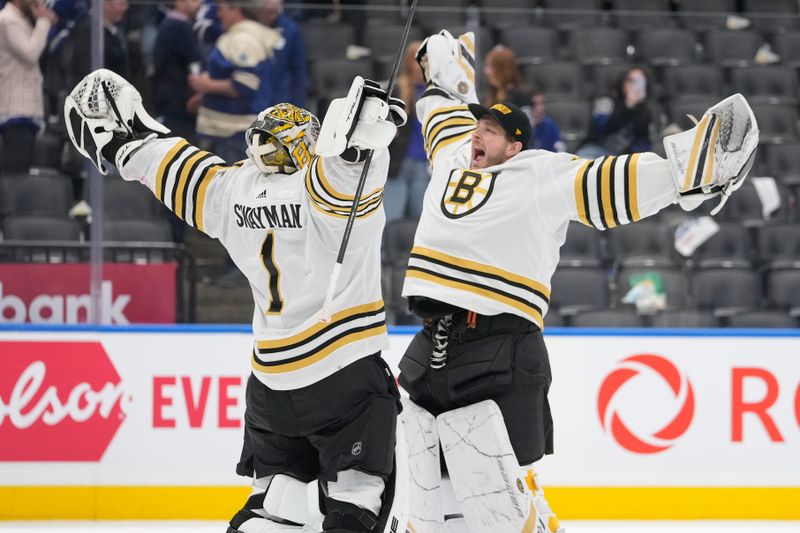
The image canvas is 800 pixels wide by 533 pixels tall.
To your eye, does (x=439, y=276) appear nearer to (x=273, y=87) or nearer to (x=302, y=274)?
(x=302, y=274)

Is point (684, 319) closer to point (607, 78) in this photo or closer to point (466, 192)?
point (607, 78)

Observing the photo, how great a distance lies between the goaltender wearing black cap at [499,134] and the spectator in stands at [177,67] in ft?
6.30

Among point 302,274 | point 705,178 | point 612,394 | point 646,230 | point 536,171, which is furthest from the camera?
point 646,230

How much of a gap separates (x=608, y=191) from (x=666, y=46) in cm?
306

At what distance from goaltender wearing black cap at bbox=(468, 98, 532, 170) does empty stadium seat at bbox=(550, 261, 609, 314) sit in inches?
71.9

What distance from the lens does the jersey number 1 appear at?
317cm

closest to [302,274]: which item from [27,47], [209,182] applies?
[209,182]

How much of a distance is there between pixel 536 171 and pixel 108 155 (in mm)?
1154

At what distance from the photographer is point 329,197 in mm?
2973

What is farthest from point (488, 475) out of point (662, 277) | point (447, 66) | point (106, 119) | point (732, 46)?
point (732, 46)

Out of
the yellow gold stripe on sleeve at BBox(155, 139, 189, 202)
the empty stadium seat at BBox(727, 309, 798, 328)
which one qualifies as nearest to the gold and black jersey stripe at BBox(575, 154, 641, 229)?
the yellow gold stripe on sleeve at BBox(155, 139, 189, 202)

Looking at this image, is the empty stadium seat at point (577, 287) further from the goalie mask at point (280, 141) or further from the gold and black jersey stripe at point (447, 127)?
the goalie mask at point (280, 141)

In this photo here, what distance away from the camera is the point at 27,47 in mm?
5125

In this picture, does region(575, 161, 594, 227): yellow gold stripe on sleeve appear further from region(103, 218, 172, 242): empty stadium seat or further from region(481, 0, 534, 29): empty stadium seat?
region(481, 0, 534, 29): empty stadium seat
